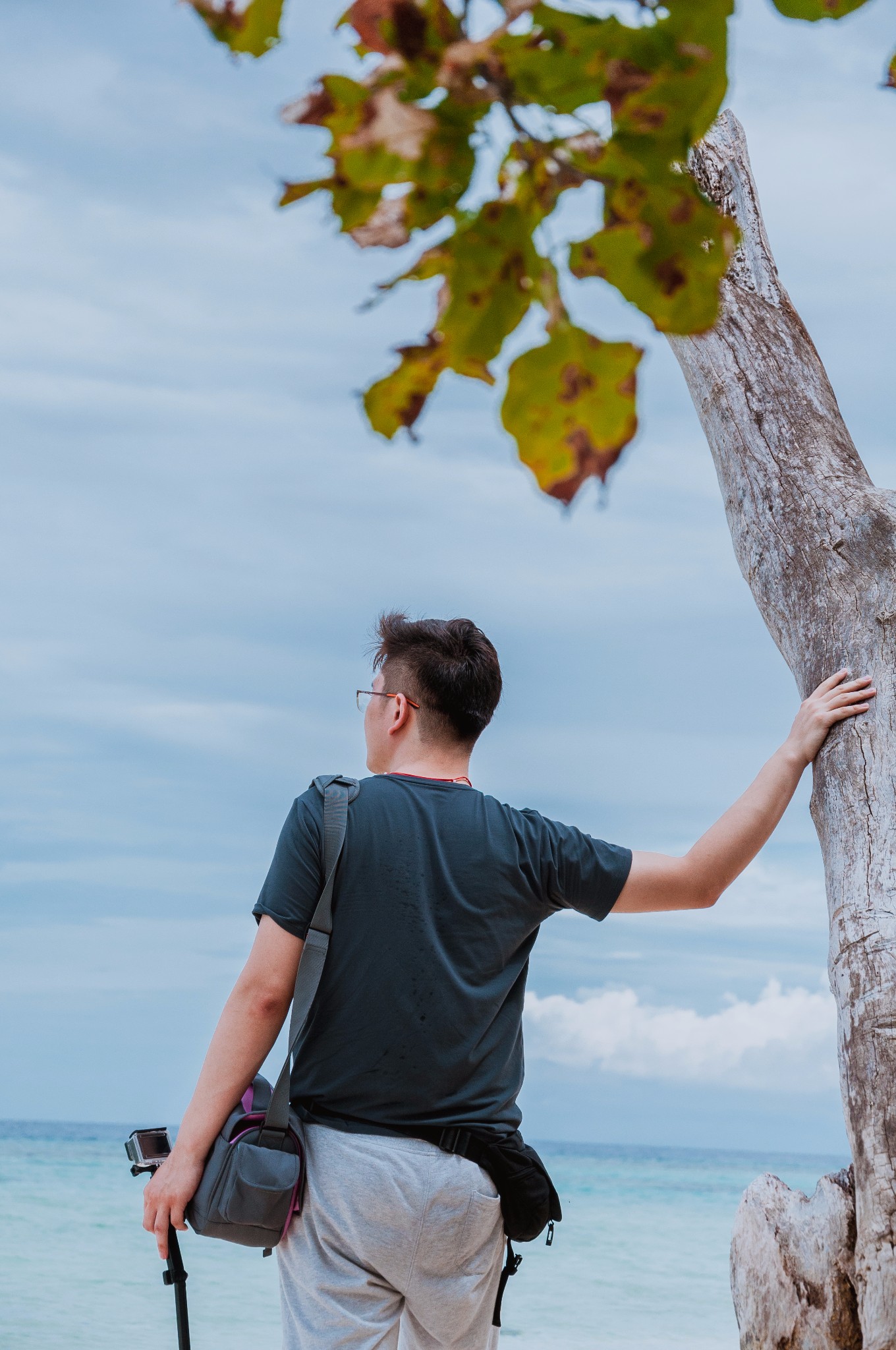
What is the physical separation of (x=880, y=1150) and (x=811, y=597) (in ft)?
3.73

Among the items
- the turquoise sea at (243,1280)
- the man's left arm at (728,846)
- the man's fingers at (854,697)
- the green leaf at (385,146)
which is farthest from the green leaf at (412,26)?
the turquoise sea at (243,1280)

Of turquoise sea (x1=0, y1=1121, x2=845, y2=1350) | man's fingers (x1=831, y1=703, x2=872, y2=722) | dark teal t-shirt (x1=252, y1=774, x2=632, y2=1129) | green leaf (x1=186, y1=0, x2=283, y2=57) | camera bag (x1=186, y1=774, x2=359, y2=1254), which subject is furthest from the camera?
turquoise sea (x1=0, y1=1121, x2=845, y2=1350)

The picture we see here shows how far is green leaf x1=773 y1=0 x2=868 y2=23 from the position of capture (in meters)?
0.93

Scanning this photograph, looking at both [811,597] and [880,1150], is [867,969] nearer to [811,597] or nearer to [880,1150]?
[880,1150]

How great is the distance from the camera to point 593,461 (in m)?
0.84

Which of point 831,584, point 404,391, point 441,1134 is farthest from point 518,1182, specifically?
point 404,391

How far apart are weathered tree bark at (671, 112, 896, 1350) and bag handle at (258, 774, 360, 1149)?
97 centimetres

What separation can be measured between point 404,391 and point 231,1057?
159cm

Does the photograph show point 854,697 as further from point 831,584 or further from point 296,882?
point 296,882

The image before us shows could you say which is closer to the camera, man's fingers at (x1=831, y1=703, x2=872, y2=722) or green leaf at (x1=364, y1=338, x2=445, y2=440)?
green leaf at (x1=364, y1=338, x2=445, y2=440)

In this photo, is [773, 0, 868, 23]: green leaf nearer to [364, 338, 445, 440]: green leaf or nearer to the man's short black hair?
[364, 338, 445, 440]: green leaf

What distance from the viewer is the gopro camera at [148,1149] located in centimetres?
228

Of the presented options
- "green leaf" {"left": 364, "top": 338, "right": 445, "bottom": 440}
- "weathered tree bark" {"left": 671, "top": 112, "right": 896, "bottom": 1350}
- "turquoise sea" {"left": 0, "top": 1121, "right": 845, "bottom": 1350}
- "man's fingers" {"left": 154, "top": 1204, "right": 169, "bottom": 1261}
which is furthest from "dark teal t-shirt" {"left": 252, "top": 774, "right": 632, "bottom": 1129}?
"turquoise sea" {"left": 0, "top": 1121, "right": 845, "bottom": 1350}

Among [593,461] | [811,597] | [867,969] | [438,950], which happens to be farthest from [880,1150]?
[593,461]
